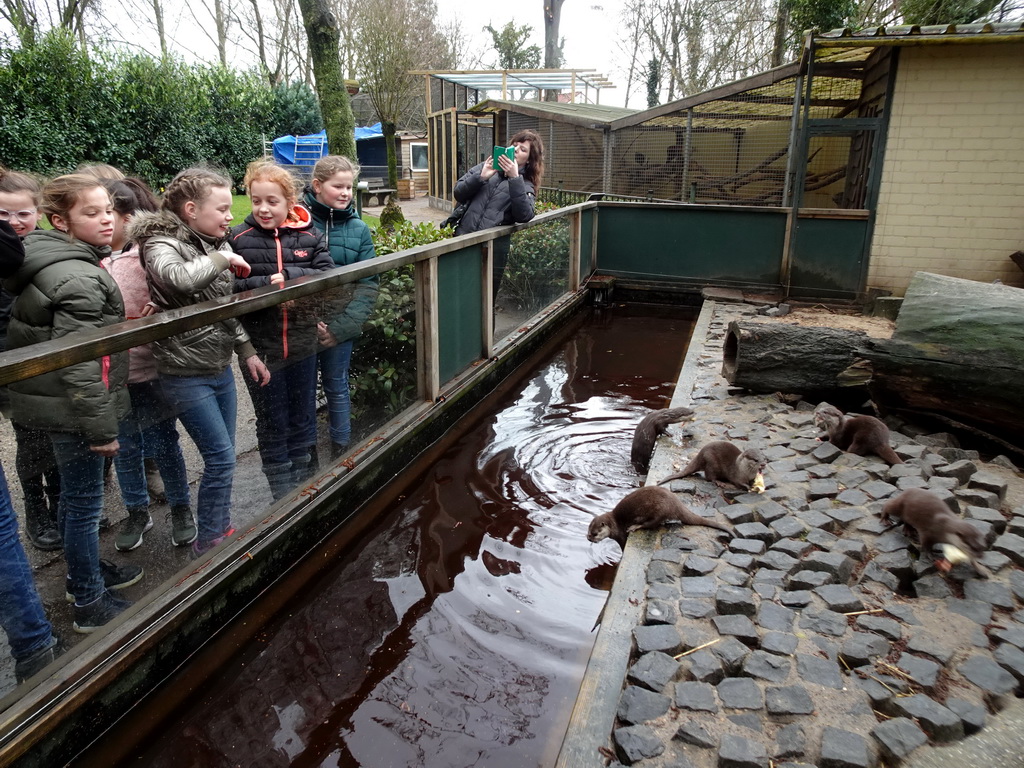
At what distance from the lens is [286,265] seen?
13.2 feet

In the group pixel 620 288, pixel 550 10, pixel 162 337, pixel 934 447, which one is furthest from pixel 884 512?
pixel 550 10

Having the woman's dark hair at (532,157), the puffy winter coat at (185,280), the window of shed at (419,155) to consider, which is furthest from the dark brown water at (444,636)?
the window of shed at (419,155)

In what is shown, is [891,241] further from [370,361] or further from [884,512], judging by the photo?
[370,361]

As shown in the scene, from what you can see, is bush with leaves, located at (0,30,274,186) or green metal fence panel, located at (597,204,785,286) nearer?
green metal fence panel, located at (597,204,785,286)

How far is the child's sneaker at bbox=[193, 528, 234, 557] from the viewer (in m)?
3.29

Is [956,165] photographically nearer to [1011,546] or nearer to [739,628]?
[1011,546]

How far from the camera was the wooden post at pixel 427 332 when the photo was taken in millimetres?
5199

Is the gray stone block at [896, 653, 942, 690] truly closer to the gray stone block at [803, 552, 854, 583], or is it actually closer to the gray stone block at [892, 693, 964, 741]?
the gray stone block at [892, 693, 964, 741]

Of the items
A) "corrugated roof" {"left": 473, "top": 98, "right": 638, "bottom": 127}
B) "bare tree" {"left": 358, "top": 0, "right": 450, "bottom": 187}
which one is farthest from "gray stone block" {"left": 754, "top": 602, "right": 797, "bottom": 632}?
"bare tree" {"left": 358, "top": 0, "right": 450, "bottom": 187}

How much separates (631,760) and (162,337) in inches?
91.3

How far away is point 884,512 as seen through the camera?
379cm

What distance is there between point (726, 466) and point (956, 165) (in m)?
7.21

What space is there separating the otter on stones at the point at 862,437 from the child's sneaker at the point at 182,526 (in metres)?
3.94

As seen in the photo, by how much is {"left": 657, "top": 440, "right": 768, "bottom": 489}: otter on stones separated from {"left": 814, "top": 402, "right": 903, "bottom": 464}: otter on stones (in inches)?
28.4
